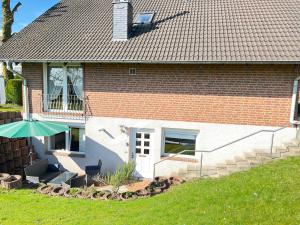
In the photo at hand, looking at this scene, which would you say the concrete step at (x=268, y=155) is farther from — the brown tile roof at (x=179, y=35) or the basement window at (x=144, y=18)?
the basement window at (x=144, y=18)

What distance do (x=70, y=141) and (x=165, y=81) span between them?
18.5 ft

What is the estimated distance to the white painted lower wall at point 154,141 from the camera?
10.8 metres

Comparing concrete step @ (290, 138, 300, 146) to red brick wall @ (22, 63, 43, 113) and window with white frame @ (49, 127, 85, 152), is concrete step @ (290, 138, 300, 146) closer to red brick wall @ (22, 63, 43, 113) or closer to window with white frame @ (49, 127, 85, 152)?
window with white frame @ (49, 127, 85, 152)

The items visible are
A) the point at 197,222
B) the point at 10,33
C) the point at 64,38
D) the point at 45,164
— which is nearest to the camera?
the point at 197,222

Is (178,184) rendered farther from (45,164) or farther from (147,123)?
(45,164)

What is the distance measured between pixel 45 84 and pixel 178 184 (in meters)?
7.85

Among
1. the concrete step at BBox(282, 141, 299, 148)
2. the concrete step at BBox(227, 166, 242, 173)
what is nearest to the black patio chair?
the concrete step at BBox(227, 166, 242, 173)

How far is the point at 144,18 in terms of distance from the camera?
44.4ft

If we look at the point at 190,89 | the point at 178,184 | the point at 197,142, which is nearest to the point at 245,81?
the point at 190,89

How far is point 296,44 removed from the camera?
10.3 meters

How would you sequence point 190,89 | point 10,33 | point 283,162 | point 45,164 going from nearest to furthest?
point 283,162 → point 190,89 → point 45,164 → point 10,33

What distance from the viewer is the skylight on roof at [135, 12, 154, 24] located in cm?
1329

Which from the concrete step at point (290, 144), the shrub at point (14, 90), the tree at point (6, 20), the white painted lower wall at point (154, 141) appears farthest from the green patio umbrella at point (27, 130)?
the tree at point (6, 20)

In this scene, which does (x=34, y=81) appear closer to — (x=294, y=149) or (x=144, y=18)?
(x=144, y=18)
